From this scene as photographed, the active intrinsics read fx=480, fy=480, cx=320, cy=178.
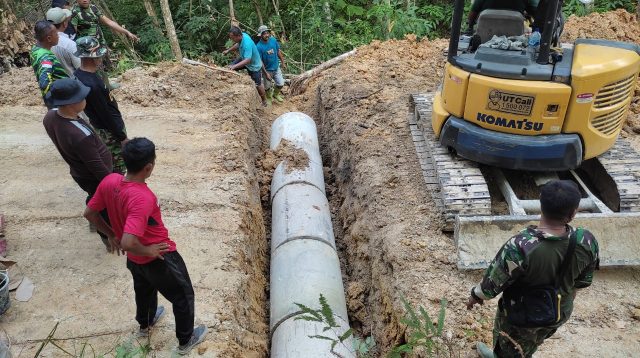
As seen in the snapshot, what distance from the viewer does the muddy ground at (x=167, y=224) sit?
4.07 m

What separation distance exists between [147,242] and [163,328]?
4.01 feet

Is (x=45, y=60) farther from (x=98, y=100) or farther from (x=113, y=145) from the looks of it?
(x=113, y=145)

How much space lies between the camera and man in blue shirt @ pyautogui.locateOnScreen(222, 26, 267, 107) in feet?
28.1

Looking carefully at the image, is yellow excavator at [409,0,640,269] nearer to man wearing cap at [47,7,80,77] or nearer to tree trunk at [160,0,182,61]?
man wearing cap at [47,7,80,77]

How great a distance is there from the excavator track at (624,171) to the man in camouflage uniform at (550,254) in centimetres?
240

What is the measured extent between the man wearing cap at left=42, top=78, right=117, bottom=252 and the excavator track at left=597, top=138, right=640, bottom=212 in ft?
15.7

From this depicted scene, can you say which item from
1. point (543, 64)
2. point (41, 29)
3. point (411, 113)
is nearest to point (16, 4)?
point (41, 29)

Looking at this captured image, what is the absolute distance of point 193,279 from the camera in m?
4.57

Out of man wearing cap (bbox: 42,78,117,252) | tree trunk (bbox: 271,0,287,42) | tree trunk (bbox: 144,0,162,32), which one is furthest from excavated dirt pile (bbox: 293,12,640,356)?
tree trunk (bbox: 144,0,162,32)

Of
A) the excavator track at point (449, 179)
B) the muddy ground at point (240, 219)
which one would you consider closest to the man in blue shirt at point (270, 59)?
the muddy ground at point (240, 219)

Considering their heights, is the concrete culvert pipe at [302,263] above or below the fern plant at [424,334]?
below

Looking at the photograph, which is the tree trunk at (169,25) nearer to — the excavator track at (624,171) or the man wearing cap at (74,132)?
the man wearing cap at (74,132)

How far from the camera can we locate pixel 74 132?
157 inches

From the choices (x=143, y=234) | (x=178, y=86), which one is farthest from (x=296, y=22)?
(x=143, y=234)
